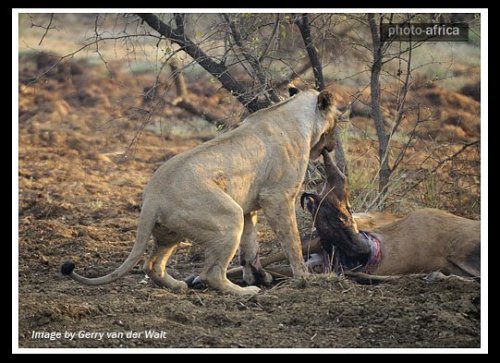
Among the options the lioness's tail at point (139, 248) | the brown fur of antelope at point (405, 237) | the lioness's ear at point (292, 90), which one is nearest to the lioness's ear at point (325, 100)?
the lioness's ear at point (292, 90)

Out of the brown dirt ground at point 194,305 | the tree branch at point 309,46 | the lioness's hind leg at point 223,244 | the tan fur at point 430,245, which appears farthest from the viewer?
the tree branch at point 309,46

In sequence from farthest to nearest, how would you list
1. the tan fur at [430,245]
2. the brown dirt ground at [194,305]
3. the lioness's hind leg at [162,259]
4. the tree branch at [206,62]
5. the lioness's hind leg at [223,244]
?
the tree branch at [206,62]
the tan fur at [430,245]
the lioness's hind leg at [162,259]
the lioness's hind leg at [223,244]
the brown dirt ground at [194,305]

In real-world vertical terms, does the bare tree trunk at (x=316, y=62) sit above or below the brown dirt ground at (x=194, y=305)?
above

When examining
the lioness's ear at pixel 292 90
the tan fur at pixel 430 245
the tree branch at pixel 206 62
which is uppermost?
the tree branch at pixel 206 62

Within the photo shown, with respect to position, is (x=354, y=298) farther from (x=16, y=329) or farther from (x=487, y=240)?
(x=16, y=329)

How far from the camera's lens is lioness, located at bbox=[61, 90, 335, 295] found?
25.7 ft

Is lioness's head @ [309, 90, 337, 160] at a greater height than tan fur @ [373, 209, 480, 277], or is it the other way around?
lioness's head @ [309, 90, 337, 160]

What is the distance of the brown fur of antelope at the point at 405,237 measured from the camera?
8547 millimetres

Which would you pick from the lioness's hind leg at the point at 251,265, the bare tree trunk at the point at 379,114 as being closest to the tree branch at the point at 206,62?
the bare tree trunk at the point at 379,114

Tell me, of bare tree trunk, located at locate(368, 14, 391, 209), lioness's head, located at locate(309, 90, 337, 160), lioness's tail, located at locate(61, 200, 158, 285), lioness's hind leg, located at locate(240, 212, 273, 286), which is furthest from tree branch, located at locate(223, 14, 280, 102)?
lioness's tail, located at locate(61, 200, 158, 285)

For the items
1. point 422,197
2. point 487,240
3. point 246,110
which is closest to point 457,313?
point 487,240

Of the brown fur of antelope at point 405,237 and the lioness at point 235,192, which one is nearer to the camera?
the lioness at point 235,192

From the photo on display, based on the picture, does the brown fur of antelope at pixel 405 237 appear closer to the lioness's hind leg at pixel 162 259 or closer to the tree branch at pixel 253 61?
the tree branch at pixel 253 61

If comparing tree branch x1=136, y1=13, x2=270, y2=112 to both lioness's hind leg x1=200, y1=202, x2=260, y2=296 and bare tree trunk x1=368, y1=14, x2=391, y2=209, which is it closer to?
bare tree trunk x1=368, y1=14, x2=391, y2=209
